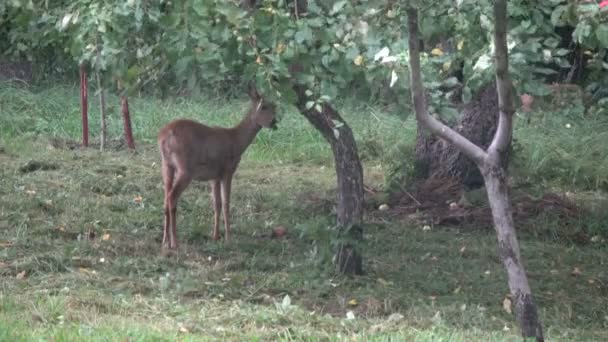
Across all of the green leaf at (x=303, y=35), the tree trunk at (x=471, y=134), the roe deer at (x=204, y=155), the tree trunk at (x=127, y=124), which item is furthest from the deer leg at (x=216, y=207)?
the green leaf at (x=303, y=35)

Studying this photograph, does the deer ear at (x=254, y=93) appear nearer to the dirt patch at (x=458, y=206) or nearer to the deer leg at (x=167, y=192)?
the deer leg at (x=167, y=192)

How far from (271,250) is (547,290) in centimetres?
207

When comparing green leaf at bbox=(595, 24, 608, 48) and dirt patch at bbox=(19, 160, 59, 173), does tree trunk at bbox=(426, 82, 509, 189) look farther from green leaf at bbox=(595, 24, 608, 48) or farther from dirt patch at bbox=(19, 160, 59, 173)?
green leaf at bbox=(595, 24, 608, 48)

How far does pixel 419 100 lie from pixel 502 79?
399 mm

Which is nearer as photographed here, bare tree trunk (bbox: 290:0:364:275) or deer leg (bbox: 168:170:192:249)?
bare tree trunk (bbox: 290:0:364:275)

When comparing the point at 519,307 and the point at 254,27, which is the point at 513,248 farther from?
the point at 254,27

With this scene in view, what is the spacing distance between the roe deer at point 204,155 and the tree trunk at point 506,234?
359 centimetres

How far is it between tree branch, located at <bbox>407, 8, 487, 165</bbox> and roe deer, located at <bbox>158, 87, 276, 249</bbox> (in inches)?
135

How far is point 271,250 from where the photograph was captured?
8.55 metres

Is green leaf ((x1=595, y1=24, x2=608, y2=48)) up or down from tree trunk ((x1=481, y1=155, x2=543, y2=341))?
up

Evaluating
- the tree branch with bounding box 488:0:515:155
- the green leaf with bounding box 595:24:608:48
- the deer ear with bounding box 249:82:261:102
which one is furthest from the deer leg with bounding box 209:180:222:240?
the green leaf with bounding box 595:24:608:48

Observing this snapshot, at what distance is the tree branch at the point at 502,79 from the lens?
16.2 ft

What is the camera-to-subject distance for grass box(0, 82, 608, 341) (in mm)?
6016

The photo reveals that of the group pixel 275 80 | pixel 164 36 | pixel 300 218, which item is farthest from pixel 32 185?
pixel 275 80
